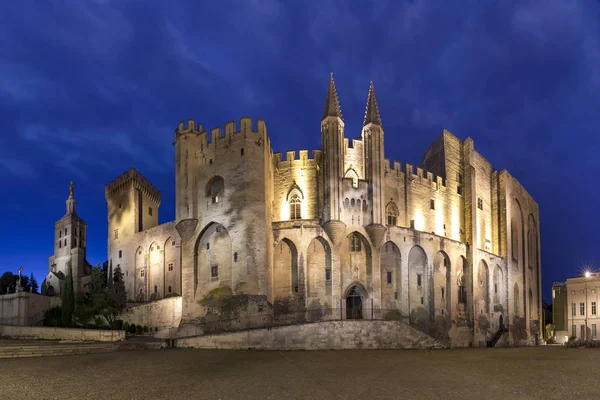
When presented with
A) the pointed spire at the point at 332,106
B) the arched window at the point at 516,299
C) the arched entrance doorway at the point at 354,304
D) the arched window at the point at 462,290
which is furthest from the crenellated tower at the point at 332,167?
the arched window at the point at 516,299

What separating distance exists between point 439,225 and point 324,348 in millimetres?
20169

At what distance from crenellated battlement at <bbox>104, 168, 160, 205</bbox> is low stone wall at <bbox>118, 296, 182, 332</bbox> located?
1615 cm

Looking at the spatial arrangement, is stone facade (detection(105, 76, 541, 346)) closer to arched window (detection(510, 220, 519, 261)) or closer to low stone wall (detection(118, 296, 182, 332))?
low stone wall (detection(118, 296, 182, 332))

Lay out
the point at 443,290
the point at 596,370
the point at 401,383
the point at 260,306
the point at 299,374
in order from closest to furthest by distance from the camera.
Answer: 1. the point at 401,383
2. the point at 299,374
3. the point at 596,370
4. the point at 260,306
5. the point at 443,290

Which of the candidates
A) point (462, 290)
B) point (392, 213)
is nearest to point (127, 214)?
point (392, 213)

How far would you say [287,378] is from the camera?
52.0ft

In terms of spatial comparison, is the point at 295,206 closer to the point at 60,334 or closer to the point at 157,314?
the point at 157,314

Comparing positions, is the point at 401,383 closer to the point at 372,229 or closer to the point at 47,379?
the point at 47,379

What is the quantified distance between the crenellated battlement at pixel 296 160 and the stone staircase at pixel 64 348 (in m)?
16.1

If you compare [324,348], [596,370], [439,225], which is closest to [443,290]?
[439,225]

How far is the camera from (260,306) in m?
33.4

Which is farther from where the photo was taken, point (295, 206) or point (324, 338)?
point (295, 206)

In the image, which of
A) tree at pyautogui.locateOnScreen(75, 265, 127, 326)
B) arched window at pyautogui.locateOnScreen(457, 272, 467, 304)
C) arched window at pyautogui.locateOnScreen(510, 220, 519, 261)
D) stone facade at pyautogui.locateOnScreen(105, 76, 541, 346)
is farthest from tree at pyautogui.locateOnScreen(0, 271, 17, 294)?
arched window at pyautogui.locateOnScreen(510, 220, 519, 261)

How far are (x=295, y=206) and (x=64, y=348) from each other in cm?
1986
